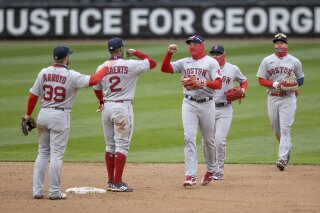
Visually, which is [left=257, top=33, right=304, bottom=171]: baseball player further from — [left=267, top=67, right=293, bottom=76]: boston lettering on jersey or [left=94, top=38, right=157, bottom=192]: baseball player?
[left=94, top=38, right=157, bottom=192]: baseball player

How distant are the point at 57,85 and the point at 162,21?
18.4 m

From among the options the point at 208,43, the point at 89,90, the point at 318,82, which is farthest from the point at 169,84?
the point at 208,43

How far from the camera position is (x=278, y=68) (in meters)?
13.7

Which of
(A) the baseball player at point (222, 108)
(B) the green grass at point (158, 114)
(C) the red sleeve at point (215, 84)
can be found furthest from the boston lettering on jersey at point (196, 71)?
(B) the green grass at point (158, 114)

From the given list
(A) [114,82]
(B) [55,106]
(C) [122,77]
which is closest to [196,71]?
(C) [122,77]

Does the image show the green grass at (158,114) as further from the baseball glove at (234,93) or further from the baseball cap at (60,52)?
the baseball cap at (60,52)

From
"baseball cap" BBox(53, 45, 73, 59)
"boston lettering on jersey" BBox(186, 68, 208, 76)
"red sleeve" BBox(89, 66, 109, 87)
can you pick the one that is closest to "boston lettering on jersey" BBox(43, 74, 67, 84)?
"baseball cap" BBox(53, 45, 73, 59)

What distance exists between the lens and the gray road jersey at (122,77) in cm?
1148

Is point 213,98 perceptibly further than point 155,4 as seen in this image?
No

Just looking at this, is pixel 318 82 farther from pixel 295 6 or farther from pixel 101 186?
pixel 101 186

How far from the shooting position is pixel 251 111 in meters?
19.6

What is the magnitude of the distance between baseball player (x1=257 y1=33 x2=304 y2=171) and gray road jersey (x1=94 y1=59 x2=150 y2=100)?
9.30 ft

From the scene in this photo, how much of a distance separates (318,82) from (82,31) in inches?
373

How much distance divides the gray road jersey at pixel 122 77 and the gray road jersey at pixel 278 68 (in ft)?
9.39
